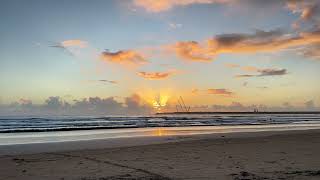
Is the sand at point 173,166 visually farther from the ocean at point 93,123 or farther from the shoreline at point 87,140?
the ocean at point 93,123

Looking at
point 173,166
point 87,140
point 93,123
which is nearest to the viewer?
point 173,166

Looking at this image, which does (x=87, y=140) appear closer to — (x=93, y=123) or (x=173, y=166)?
(x=173, y=166)

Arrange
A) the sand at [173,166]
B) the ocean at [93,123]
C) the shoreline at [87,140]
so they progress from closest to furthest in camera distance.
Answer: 1. the sand at [173,166]
2. the shoreline at [87,140]
3. the ocean at [93,123]

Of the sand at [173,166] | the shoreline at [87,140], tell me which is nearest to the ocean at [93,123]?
the shoreline at [87,140]

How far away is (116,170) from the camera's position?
35.4 ft

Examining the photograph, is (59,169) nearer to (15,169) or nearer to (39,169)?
(39,169)

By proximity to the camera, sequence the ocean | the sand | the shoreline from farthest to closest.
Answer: the ocean → the shoreline → the sand

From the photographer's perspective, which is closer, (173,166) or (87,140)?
(173,166)

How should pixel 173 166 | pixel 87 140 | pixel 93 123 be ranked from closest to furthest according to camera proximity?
1. pixel 173 166
2. pixel 87 140
3. pixel 93 123

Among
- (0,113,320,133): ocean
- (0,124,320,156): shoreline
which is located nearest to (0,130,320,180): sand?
(0,124,320,156): shoreline

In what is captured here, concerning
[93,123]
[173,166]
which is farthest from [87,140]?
[93,123]

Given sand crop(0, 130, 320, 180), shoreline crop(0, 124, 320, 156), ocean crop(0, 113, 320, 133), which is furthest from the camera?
ocean crop(0, 113, 320, 133)

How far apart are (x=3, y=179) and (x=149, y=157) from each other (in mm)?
5600

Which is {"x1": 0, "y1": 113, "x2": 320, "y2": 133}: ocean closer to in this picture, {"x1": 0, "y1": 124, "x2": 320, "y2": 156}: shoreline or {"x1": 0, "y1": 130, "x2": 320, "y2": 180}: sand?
{"x1": 0, "y1": 124, "x2": 320, "y2": 156}: shoreline
